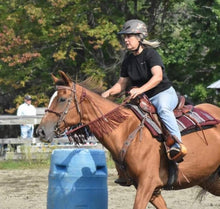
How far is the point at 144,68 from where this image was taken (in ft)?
25.5

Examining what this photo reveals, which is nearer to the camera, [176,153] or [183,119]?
[176,153]

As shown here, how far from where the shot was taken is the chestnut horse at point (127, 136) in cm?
731

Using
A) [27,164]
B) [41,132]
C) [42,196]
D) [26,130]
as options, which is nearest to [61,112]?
[41,132]

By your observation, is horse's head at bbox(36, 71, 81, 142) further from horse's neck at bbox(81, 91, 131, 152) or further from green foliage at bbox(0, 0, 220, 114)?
green foliage at bbox(0, 0, 220, 114)

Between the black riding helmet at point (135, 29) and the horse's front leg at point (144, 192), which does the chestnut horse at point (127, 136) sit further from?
the black riding helmet at point (135, 29)

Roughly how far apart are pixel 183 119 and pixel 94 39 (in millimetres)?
16570

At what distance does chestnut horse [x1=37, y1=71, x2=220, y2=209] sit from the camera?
7.31 metres

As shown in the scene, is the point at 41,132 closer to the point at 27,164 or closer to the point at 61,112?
the point at 61,112

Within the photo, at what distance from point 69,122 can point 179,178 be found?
4.87 ft

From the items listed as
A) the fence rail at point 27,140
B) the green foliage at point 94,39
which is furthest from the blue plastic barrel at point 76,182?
the green foliage at point 94,39

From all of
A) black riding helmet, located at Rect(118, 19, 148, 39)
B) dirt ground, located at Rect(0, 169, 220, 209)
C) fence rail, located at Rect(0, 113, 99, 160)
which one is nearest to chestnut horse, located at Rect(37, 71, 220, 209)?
black riding helmet, located at Rect(118, 19, 148, 39)

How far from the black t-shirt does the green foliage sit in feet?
48.5

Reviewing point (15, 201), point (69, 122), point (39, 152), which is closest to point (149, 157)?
point (69, 122)

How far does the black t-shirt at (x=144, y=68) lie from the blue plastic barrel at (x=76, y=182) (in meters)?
1.12
